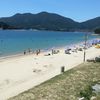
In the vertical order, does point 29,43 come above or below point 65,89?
below

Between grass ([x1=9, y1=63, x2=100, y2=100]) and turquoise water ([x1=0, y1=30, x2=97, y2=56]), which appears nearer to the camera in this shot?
grass ([x1=9, y1=63, x2=100, y2=100])

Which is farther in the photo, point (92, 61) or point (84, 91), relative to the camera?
point (92, 61)

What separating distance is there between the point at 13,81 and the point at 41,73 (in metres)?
3.89

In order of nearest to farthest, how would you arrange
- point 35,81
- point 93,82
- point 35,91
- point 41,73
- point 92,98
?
point 92,98 < point 35,91 < point 93,82 < point 35,81 < point 41,73

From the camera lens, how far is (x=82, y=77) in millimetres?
17609

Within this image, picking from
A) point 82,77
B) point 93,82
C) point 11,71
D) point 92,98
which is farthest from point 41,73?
point 92,98

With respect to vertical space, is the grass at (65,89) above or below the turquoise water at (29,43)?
above

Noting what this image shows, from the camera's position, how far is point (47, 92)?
13.7m

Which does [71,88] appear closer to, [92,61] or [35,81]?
[35,81]

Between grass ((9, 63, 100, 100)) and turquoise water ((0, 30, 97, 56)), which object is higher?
grass ((9, 63, 100, 100))

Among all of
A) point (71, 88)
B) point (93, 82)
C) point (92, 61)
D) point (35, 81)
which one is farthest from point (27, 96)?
point (92, 61)

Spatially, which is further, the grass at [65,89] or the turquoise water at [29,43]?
the turquoise water at [29,43]

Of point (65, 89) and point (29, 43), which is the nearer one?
point (65, 89)

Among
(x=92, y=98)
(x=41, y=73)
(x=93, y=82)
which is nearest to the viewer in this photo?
(x=92, y=98)
